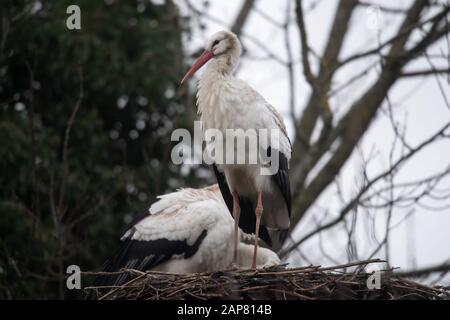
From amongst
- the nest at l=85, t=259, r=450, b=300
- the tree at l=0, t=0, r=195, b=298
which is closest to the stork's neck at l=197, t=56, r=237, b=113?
the nest at l=85, t=259, r=450, b=300

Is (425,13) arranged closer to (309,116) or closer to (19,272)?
(309,116)

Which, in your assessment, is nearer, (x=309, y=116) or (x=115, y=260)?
(x=115, y=260)

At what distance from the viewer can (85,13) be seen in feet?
36.4

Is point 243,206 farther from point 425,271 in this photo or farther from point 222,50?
point 425,271

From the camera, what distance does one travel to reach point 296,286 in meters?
6.50

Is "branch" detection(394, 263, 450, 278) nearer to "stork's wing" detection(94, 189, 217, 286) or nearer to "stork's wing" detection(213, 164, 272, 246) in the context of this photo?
"stork's wing" detection(213, 164, 272, 246)

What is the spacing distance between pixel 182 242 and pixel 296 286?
1523mm

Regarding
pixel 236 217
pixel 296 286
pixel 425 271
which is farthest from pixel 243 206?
pixel 425 271

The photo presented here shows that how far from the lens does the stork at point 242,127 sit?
7387 millimetres

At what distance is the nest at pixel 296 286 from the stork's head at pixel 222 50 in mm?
1954

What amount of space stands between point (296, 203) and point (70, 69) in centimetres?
304

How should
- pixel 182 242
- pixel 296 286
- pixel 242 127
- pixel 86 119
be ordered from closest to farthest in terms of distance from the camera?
1. pixel 296 286
2. pixel 242 127
3. pixel 182 242
4. pixel 86 119

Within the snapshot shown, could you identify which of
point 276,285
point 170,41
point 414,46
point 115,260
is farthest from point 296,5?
point 276,285
